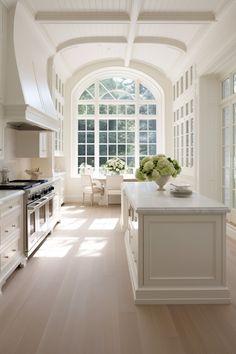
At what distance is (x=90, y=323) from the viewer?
8.51 ft

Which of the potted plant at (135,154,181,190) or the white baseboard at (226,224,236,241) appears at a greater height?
the potted plant at (135,154,181,190)

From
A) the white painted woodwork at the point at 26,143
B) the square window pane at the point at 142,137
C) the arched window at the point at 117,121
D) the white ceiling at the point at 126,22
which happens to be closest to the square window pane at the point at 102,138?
the arched window at the point at 117,121

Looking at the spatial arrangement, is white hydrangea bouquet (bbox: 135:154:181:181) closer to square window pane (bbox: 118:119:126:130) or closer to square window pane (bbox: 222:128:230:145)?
square window pane (bbox: 222:128:230:145)

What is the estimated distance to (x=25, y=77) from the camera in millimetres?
5070

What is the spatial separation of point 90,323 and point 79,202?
747cm

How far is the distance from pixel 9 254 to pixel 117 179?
18.2 feet

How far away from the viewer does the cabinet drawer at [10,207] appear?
11.2 ft

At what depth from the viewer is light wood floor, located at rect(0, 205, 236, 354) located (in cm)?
227

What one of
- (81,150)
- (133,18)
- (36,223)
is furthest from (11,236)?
(81,150)

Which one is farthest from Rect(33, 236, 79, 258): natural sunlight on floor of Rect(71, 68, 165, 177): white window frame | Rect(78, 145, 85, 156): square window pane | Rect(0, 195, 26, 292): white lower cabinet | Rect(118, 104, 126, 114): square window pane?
Rect(118, 104, 126, 114): square window pane

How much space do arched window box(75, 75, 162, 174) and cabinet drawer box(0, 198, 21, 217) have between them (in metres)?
6.32

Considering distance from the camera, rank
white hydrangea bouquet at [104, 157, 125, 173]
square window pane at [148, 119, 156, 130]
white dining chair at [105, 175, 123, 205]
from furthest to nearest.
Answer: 1. square window pane at [148, 119, 156, 130]
2. white hydrangea bouquet at [104, 157, 125, 173]
3. white dining chair at [105, 175, 123, 205]

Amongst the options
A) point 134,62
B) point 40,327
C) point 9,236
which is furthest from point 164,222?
point 134,62

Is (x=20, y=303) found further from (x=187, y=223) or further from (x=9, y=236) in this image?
(x=187, y=223)
